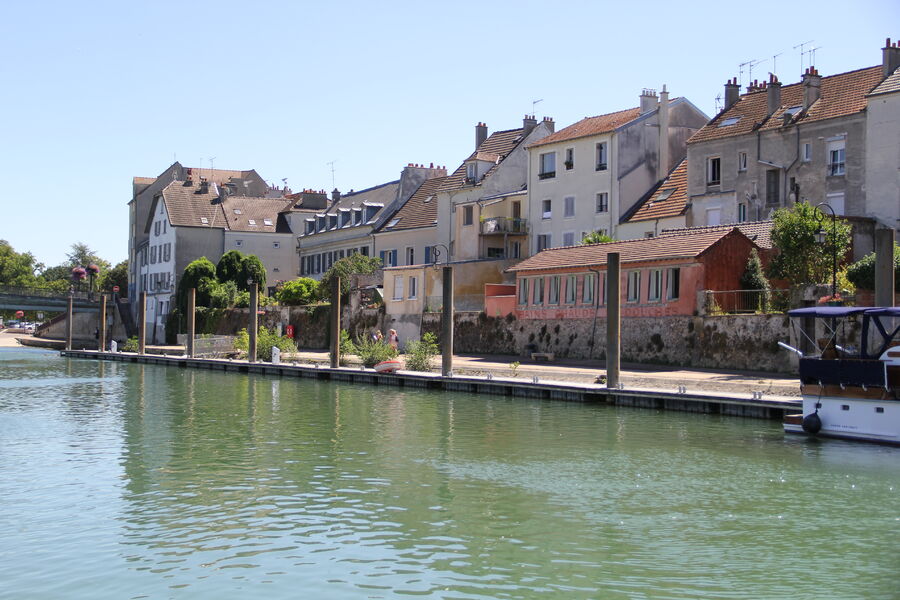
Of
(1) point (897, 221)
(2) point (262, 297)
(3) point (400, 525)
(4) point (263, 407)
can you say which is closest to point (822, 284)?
(1) point (897, 221)

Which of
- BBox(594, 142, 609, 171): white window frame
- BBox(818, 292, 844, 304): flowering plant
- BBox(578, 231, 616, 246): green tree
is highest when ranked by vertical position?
BBox(594, 142, 609, 171): white window frame

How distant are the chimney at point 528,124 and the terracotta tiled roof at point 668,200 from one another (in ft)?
41.2

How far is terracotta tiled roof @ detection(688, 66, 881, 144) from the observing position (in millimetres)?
47500

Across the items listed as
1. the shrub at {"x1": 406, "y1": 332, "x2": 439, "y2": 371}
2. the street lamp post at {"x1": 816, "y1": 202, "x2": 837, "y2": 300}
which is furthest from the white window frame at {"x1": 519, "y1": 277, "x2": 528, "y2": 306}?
the street lamp post at {"x1": 816, "y1": 202, "x2": 837, "y2": 300}

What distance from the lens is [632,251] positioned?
151 ft

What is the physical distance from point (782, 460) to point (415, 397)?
1712 centimetres

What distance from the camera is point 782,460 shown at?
22250mm

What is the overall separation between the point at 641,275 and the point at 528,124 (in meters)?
26.0

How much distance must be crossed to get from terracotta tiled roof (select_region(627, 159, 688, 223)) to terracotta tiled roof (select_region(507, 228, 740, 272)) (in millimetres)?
5826

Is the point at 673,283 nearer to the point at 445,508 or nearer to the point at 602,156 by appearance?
the point at 602,156

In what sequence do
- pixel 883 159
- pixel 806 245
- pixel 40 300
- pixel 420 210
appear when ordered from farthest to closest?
pixel 40 300, pixel 420 210, pixel 883 159, pixel 806 245

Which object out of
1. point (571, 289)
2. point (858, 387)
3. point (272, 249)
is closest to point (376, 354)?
point (571, 289)

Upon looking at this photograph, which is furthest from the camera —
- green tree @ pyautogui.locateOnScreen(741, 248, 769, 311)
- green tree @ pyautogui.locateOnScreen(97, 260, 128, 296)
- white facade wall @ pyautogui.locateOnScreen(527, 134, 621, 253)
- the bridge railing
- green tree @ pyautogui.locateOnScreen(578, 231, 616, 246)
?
green tree @ pyautogui.locateOnScreen(97, 260, 128, 296)

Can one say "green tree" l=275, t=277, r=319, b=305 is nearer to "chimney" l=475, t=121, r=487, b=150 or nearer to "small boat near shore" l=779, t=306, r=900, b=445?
"chimney" l=475, t=121, r=487, b=150
